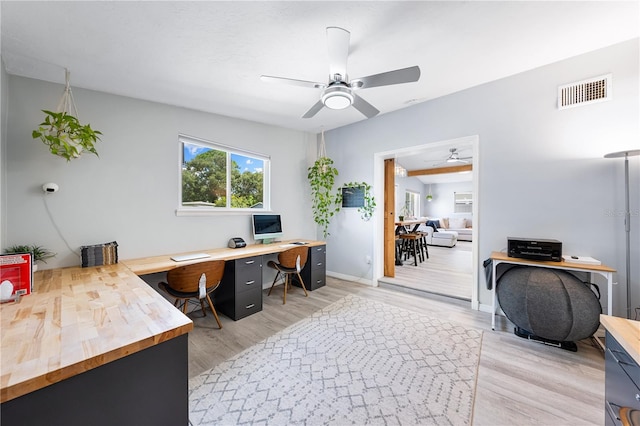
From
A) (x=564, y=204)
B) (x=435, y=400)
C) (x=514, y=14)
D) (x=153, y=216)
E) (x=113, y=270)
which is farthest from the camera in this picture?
(x=153, y=216)

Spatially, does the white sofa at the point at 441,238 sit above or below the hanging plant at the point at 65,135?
below

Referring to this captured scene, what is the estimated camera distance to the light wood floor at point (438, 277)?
3534mm

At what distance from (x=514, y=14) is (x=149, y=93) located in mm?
3428

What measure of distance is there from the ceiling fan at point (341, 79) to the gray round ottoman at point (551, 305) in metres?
2.10

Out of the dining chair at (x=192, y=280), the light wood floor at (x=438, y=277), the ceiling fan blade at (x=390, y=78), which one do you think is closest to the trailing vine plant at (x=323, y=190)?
the light wood floor at (x=438, y=277)

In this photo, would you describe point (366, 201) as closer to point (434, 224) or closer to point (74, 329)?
point (74, 329)

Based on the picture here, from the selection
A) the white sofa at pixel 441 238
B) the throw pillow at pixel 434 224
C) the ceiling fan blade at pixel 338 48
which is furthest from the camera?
the throw pillow at pixel 434 224

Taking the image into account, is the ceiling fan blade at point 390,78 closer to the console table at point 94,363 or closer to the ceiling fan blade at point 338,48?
the ceiling fan blade at point 338,48

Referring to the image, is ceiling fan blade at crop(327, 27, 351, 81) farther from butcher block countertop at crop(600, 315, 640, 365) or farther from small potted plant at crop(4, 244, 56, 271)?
small potted plant at crop(4, 244, 56, 271)

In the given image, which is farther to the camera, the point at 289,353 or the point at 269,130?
the point at 269,130

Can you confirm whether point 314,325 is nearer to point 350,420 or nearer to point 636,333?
point 350,420

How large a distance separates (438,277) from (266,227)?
3.20 meters

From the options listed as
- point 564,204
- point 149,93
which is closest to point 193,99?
point 149,93

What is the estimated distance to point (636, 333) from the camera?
0.84m
